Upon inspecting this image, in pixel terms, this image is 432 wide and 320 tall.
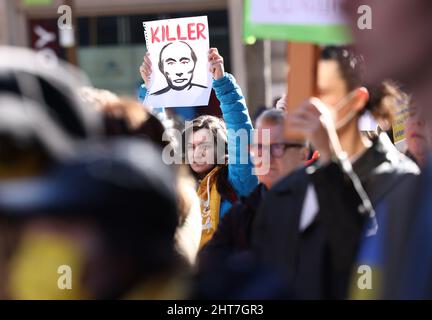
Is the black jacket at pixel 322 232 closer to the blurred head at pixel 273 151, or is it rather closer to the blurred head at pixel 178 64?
the blurred head at pixel 273 151

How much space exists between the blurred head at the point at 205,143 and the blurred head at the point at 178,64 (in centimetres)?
22

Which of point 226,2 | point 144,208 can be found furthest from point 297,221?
point 226,2

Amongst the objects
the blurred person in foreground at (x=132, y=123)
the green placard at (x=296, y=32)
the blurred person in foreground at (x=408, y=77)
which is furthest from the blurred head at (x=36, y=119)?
the green placard at (x=296, y=32)

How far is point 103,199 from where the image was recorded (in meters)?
1.08

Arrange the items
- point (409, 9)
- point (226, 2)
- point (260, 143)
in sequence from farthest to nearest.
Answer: point (226, 2), point (260, 143), point (409, 9)

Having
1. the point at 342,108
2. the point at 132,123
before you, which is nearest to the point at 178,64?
the point at 342,108

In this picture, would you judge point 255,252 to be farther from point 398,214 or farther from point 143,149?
point 143,149

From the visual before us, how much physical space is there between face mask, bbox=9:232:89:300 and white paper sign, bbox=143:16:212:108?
7.87 feet

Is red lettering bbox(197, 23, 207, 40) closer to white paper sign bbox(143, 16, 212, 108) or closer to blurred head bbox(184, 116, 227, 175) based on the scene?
white paper sign bbox(143, 16, 212, 108)

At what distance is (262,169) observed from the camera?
9.20ft

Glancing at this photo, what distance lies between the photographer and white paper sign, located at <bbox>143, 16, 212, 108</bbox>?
11.7 feet

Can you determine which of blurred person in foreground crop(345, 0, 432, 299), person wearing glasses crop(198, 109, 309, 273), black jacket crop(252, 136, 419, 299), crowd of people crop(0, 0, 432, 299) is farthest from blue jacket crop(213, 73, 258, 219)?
blurred person in foreground crop(345, 0, 432, 299)

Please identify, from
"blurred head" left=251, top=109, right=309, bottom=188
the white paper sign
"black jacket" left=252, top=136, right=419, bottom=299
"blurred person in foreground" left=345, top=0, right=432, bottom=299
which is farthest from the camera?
the white paper sign
